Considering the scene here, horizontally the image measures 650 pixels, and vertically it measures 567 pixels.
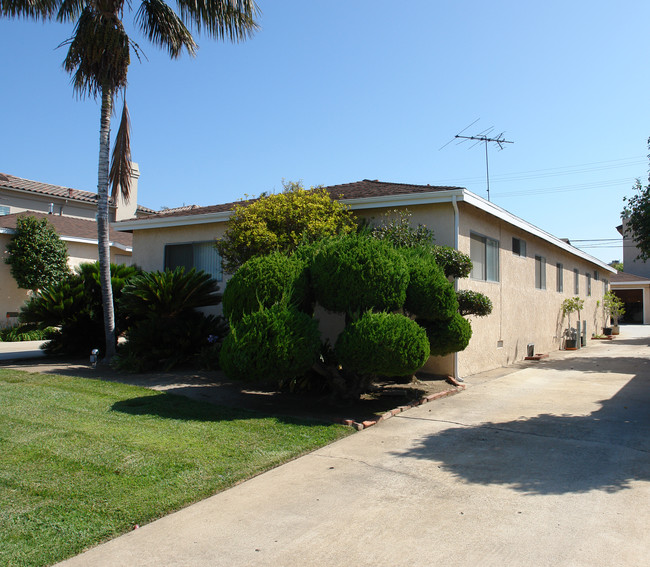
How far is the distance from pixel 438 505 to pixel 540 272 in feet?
44.5

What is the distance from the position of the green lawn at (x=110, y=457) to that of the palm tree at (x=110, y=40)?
4.83m

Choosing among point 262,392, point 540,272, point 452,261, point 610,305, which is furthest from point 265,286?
point 610,305

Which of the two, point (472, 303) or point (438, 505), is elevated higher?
point (472, 303)

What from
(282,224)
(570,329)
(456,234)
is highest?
(282,224)

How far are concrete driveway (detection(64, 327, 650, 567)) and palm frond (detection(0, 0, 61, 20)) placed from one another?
10.5 metres

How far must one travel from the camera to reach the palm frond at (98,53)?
1059 cm

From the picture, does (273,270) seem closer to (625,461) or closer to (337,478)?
(337,478)

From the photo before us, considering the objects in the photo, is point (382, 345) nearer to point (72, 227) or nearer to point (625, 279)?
point (72, 227)

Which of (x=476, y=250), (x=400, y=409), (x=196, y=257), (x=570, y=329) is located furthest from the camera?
(x=570, y=329)

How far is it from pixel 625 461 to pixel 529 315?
1014 cm

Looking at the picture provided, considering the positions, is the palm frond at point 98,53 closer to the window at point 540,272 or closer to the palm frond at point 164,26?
the palm frond at point 164,26

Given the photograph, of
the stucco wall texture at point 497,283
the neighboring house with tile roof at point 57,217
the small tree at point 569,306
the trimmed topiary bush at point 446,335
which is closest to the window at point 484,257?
the stucco wall texture at point 497,283

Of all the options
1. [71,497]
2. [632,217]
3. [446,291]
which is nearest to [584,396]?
[446,291]

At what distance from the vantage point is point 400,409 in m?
7.82
